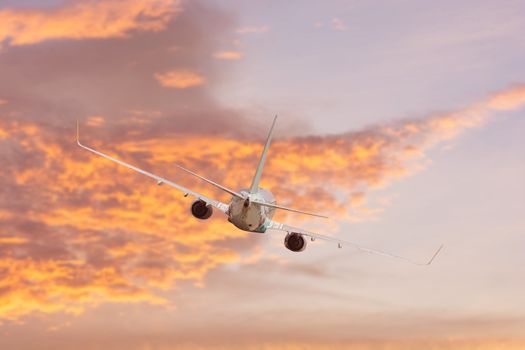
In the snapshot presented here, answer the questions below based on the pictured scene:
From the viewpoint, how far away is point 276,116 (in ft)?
379

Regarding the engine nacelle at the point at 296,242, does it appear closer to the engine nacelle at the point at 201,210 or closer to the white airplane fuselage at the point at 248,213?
the white airplane fuselage at the point at 248,213

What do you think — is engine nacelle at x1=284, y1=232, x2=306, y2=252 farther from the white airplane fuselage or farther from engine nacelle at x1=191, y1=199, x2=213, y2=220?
engine nacelle at x1=191, y1=199, x2=213, y2=220

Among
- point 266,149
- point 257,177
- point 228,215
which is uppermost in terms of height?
point 266,149

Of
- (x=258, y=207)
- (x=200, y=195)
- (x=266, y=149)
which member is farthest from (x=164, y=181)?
(x=266, y=149)

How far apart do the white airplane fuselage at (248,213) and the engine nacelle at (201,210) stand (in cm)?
241

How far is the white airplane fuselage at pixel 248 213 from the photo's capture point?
96438 millimetres

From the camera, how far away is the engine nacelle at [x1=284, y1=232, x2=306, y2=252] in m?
100

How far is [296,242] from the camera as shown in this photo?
10044 cm

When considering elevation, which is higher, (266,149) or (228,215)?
(266,149)

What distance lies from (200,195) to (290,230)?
11562 millimetres

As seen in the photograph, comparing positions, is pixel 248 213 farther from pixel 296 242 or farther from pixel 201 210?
pixel 296 242

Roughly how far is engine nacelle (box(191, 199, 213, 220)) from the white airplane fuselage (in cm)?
241

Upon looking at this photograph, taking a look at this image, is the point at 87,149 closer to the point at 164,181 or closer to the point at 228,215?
the point at 164,181

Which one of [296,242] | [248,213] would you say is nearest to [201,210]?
[248,213]
